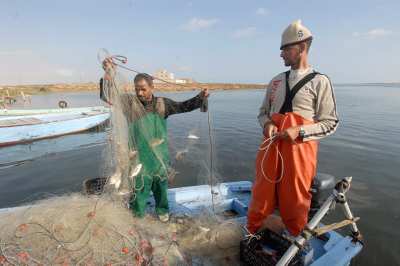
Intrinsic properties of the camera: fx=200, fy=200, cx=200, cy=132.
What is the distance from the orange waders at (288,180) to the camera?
6.75 ft

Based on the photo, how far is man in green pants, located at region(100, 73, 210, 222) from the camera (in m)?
2.90

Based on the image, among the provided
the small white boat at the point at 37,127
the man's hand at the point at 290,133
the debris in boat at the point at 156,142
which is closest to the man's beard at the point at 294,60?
the man's hand at the point at 290,133

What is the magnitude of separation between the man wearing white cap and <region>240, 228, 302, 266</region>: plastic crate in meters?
0.23

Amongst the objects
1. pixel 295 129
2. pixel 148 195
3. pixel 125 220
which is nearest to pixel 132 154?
pixel 148 195

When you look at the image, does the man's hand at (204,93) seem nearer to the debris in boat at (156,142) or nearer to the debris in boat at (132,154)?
the debris in boat at (156,142)

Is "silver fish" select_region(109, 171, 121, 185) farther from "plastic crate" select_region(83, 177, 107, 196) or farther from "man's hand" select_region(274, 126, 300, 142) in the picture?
"man's hand" select_region(274, 126, 300, 142)

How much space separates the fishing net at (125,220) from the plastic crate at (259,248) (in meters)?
0.25

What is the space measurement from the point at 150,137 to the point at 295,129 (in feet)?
6.41

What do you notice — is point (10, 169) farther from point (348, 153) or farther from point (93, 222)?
point (348, 153)

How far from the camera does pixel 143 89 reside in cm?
273

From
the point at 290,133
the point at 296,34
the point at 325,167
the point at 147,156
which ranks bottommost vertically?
the point at 325,167

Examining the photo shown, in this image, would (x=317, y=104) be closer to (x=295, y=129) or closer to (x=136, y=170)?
(x=295, y=129)

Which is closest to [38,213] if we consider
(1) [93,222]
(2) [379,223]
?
(1) [93,222]

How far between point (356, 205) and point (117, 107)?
5.86 m
